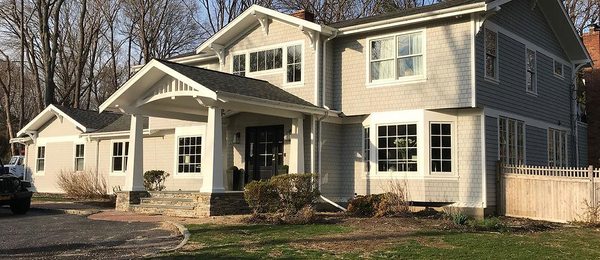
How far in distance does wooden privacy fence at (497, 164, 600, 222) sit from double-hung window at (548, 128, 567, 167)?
Answer: 393cm

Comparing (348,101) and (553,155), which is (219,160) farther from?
(553,155)

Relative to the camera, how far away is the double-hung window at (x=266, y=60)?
59.1ft

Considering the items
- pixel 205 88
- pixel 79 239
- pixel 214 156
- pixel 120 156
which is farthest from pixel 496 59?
pixel 120 156

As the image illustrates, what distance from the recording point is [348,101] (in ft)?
55.1

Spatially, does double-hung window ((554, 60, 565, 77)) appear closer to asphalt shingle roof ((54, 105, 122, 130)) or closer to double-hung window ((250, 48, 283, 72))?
double-hung window ((250, 48, 283, 72))

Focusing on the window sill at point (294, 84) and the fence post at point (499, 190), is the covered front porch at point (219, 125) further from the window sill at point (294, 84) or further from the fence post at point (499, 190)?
the fence post at point (499, 190)

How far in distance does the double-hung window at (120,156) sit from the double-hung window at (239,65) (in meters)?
7.56

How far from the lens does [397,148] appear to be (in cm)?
1577

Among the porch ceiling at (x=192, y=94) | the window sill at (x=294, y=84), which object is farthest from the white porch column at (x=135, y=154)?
the window sill at (x=294, y=84)

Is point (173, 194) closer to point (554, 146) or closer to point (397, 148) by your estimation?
point (397, 148)

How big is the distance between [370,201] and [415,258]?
237 inches

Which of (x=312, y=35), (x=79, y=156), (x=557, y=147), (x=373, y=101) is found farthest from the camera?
(x=79, y=156)

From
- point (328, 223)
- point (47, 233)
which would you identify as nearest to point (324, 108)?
point (328, 223)

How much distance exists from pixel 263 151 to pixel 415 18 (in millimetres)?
6323
